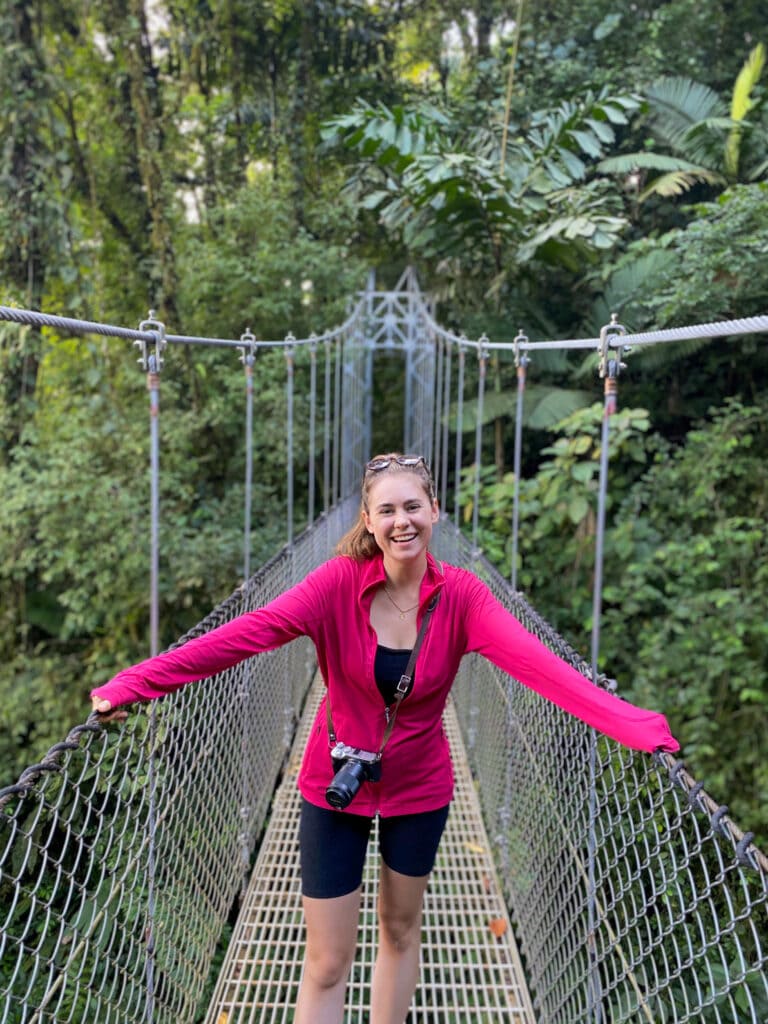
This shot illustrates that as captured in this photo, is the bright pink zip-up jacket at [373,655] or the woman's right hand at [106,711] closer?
the woman's right hand at [106,711]

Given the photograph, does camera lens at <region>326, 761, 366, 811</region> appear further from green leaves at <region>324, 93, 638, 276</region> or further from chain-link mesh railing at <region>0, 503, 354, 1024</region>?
green leaves at <region>324, 93, 638, 276</region>

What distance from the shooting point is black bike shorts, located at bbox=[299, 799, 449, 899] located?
0.88 metres

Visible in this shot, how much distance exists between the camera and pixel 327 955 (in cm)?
89

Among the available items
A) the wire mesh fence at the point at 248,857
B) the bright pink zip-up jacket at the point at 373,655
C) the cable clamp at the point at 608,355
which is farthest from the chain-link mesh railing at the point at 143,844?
the cable clamp at the point at 608,355

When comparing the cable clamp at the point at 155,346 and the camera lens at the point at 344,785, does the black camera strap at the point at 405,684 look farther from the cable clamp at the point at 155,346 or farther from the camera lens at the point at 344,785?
the cable clamp at the point at 155,346

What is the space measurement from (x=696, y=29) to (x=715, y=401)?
2677mm

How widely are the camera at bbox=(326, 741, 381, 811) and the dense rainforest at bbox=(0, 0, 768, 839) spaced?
2663 millimetres

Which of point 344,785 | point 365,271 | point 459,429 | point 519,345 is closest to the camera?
point 344,785

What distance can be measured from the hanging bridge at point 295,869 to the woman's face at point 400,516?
0.26m

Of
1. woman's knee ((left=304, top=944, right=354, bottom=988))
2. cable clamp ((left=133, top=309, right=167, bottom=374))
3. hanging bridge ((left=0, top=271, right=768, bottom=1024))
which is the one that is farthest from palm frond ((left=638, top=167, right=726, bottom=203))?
woman's knee ((left=304, top=944, right=354, bottom=988))

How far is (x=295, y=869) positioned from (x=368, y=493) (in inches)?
41.1

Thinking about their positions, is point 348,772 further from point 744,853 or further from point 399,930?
point 744,853

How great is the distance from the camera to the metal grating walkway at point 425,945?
1.24 m

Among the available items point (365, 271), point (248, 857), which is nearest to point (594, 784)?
point (248, 857)
